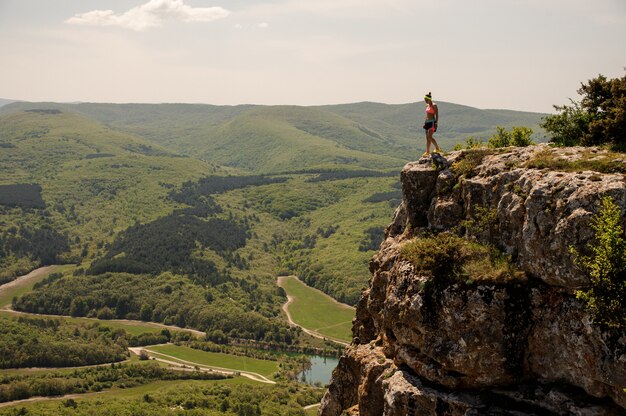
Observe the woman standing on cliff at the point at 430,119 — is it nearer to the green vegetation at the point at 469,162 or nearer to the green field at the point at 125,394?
the green vegetation at the point at 469,162

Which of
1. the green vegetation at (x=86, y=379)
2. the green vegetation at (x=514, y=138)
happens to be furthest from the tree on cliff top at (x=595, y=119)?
the green vegetation at (x=86, y=379)

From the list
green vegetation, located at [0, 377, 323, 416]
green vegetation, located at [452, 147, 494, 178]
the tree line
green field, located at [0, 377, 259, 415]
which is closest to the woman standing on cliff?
green vegetation, located at [452, 147, 494, 178]

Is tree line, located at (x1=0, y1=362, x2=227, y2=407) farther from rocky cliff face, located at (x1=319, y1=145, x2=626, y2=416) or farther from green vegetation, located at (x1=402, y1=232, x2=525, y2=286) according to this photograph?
green vegetation, located at (x1=402, y1=232, x2=525, y2=286)

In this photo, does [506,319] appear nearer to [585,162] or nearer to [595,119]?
[585,162]

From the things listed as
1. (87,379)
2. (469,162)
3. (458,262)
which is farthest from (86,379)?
(458,262)

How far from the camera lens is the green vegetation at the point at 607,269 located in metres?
24.2

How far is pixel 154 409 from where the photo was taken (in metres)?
140

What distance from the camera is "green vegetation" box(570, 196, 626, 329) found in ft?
79.5

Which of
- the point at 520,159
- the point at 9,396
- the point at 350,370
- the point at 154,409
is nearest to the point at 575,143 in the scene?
the point at 520,159

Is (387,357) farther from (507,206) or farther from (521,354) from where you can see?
(507,206)

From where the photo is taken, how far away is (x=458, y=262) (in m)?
31.3

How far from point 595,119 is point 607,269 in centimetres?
1625

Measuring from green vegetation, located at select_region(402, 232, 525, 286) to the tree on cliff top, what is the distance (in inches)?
391

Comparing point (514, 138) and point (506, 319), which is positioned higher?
point (514, 138)
